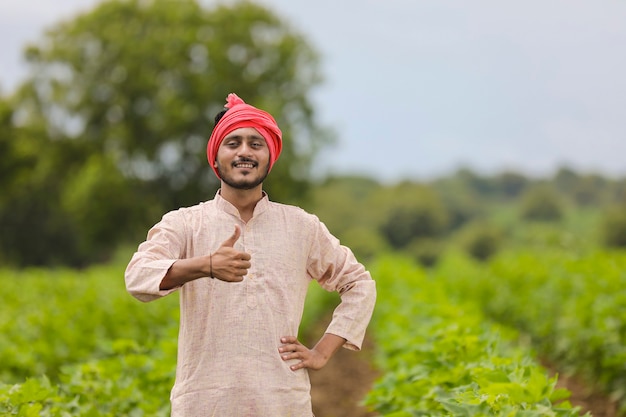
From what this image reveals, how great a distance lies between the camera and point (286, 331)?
339cm

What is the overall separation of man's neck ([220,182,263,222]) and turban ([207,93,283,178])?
15 centimetres

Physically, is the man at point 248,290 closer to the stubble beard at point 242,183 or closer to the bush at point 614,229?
the stubble beard at point 242,183

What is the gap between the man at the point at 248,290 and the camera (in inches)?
129

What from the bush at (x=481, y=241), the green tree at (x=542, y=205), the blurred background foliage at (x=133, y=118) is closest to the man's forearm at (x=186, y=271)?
the blurred background foliage at (x=133, y=118)

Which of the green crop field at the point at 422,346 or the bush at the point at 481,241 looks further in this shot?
the bush at the point at 481,241

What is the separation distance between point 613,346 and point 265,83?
31.0 metres

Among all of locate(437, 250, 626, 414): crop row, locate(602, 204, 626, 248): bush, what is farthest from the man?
locate(602, 204, 626, 248): bush

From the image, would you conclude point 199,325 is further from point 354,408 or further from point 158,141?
point 158,141

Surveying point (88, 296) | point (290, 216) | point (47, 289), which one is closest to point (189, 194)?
point (47, 289)

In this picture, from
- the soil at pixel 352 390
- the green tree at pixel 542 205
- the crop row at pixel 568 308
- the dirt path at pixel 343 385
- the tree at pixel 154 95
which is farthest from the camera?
the green tree at pixel 542 205

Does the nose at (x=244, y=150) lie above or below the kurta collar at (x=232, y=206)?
above

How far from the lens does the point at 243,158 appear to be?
3420 mm

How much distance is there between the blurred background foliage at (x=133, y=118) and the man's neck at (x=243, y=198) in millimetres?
29175

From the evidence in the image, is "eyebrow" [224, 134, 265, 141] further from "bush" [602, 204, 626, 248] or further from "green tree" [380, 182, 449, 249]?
"green tree" [380, 182, 449, 249]
